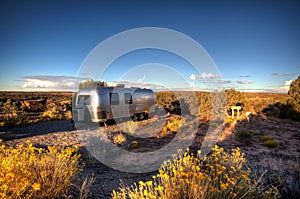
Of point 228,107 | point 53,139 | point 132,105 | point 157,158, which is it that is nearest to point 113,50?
point 132,105

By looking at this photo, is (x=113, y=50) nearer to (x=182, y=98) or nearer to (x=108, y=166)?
(x=108, y=166)

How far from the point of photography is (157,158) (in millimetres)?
4961

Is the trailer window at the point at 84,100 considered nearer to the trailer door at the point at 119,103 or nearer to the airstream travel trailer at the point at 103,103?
the airstream travel trailer at the point at 103,103

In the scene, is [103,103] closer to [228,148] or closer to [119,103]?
[119,103]

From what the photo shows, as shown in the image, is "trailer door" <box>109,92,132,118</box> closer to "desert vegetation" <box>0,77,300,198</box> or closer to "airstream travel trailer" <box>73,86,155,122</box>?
"airstream travel trailer" <box>73,86,155,122</box>

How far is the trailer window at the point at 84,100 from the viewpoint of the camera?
930 centimetres

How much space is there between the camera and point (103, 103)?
9.18 metres

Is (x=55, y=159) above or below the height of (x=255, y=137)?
above

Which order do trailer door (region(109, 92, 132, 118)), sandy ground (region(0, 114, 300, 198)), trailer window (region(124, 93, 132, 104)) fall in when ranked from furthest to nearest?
1. trailer window (region(124, 93, 132, 104))
2. trailer door (region(109, 92, 132, 118))
3. sandy ground (region(0, 114, 300, 198))

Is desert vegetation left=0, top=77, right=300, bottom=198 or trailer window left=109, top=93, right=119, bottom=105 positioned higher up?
trailer window left=109, top=93, right=119, bottom=105

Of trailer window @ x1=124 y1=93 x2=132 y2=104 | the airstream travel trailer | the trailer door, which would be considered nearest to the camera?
the airstream travel trailer

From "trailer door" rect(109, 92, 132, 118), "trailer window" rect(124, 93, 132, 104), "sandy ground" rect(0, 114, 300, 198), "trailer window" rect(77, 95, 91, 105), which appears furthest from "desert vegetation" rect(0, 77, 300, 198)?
"trailer window" rect(124, 93, 132, 104)

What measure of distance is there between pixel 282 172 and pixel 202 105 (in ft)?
33.9

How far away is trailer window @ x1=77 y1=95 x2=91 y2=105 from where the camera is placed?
9.30 metres
